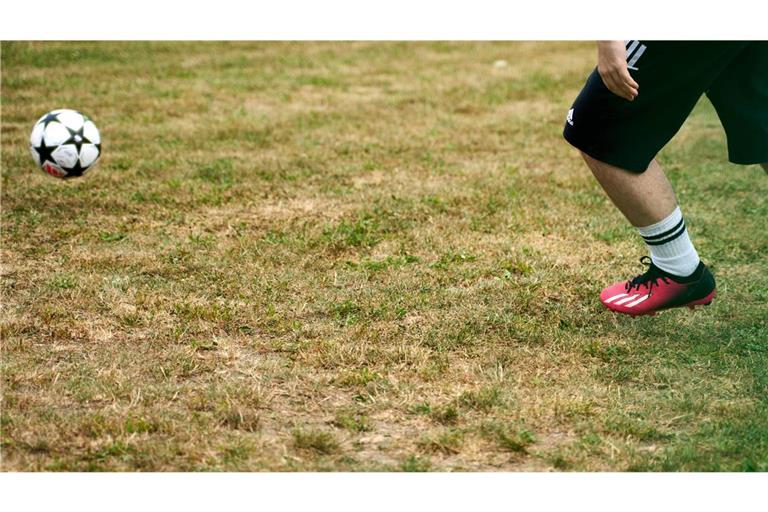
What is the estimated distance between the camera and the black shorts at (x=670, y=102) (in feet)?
11.6

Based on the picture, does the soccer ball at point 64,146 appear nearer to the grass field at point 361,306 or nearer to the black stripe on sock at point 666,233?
the grass field at point 361,306

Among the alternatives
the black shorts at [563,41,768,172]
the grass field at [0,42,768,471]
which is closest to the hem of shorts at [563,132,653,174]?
the black shorts at [563,41,768,172]

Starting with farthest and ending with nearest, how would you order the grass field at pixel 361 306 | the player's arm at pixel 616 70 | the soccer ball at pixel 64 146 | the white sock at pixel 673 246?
the soccer ball at pixel 64 146 → the white sock at pixel 673 246 → the player's arm at pixel 616 70 → the grass field at pixel 361 306

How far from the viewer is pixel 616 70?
11.4 feet

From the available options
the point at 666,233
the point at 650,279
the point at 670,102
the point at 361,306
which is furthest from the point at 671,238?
the point at 361,306

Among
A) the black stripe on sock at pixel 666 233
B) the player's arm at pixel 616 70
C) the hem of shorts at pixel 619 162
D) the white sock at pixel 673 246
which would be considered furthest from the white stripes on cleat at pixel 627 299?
the player's arm at pixel 616 70

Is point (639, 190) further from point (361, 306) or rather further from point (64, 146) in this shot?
point (64, 146)

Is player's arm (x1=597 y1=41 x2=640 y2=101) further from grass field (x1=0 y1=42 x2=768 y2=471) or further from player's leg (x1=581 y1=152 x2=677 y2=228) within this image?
grass field (x1=0 y1=42 x2=768 y2=471)

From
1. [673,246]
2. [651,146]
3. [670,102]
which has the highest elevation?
[670,102]

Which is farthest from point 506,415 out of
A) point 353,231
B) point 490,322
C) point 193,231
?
point 193,231

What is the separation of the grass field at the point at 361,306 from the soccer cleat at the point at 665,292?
84 mm

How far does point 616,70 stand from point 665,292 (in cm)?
113

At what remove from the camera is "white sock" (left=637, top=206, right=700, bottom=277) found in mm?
3939

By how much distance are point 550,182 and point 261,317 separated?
10.0 feet
